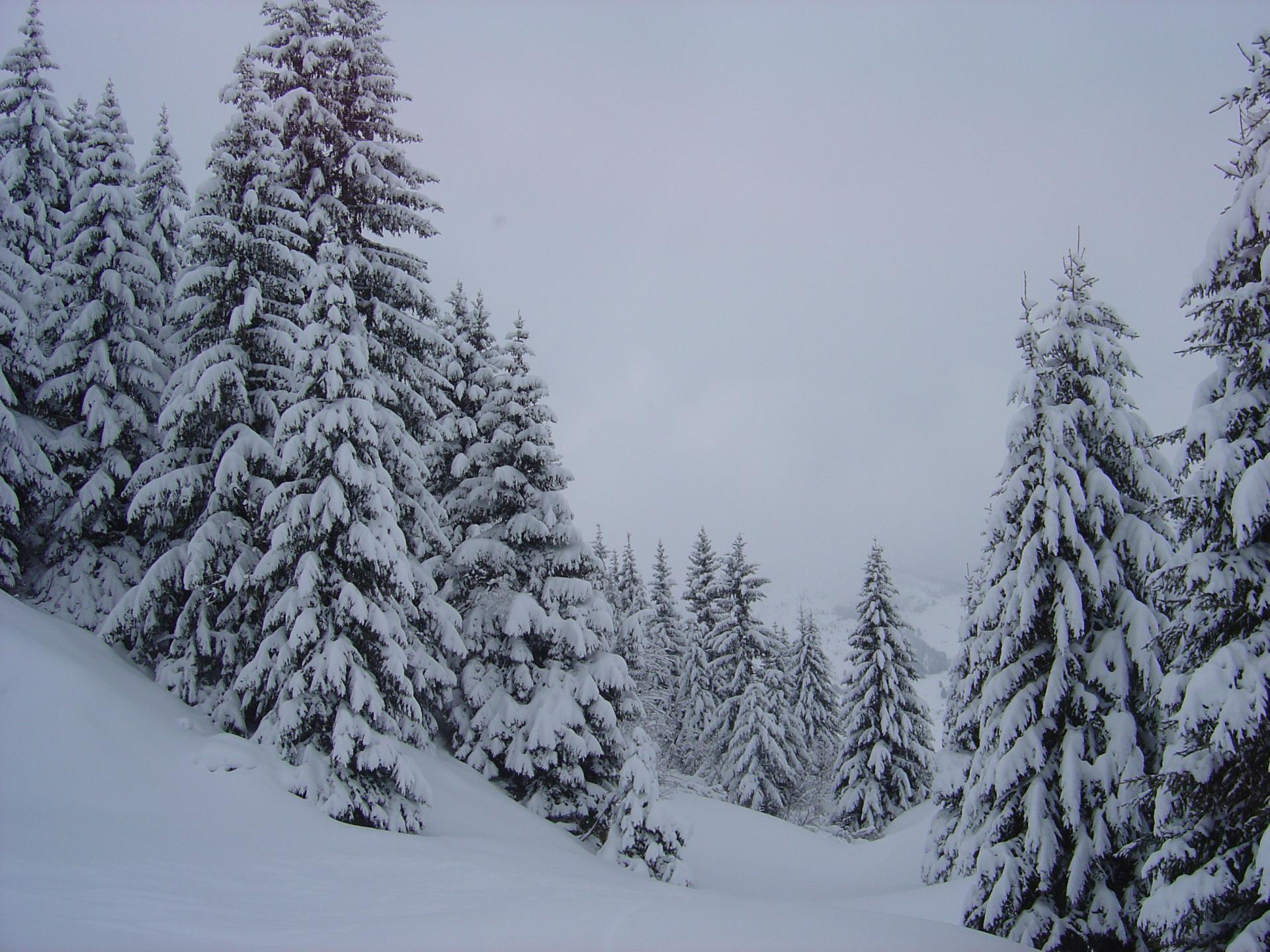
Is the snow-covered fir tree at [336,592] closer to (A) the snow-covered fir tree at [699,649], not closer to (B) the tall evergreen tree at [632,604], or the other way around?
(B) the tall evergreen tree at [632,604]

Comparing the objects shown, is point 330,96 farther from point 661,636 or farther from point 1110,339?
point 661,636

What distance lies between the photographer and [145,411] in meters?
16.8

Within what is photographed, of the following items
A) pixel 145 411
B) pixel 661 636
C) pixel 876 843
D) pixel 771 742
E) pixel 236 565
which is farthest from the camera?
pixel 661 636

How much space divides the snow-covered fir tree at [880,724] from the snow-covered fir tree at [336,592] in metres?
24.0

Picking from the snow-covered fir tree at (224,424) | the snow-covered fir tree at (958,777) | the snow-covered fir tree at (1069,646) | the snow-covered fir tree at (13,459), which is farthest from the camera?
the snow-covered fir tree at (13,459)

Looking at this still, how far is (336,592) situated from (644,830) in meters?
8.97

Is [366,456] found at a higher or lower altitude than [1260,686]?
higher

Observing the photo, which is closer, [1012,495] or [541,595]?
[1012,495]

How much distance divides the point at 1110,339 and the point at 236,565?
54.7ft

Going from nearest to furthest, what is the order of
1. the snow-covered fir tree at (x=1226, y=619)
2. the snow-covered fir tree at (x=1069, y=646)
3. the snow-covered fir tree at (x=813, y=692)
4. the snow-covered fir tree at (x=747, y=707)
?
the snow-covered fir tree at (x=1226, y=619)
the snow-covered fir tree at (x=1069, y=646)
the snow-covered fir tree at (x=747, y=707)
the snow-covered fir tree at (x=813, y=692)

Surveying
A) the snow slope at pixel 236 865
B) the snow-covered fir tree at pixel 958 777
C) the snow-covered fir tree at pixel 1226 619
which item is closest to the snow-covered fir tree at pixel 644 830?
the snow slope at pixel 236 865

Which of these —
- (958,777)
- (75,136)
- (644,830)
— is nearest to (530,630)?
(644,830)

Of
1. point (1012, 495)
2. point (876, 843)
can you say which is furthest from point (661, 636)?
point (1012, 495)

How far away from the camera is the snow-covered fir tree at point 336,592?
11.8 m
